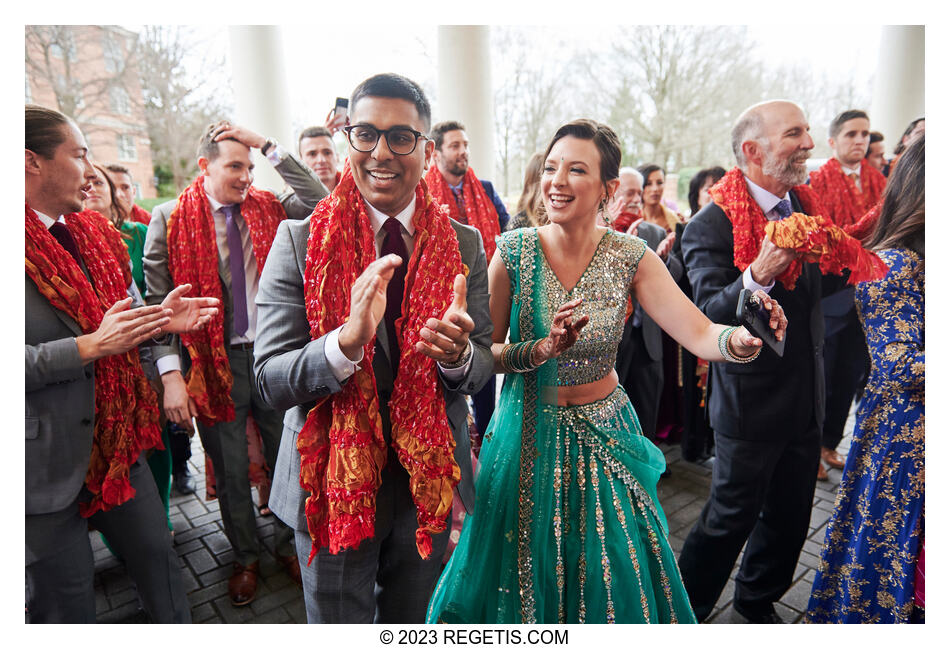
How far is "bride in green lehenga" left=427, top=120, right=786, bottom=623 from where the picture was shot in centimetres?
188

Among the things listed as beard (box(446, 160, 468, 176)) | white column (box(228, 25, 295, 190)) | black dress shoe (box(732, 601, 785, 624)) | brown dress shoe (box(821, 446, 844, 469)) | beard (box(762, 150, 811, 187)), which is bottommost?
brown dress shoe (box(821, 446, 844, 469))

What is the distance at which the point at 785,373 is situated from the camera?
226 cm

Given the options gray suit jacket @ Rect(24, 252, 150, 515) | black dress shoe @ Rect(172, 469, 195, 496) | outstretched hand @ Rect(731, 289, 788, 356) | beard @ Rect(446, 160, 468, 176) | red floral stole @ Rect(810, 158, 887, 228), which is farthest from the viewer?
red floral stole @ Rect(810, 158, 887, 228)

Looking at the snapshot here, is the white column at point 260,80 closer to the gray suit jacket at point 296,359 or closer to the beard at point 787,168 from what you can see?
the gray suit jacket at point 296,359

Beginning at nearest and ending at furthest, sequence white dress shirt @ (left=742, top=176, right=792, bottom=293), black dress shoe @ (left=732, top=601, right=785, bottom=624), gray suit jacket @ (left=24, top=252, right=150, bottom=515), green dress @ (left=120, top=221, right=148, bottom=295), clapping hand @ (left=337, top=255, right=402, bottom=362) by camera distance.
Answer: clapping hand @ (left=337, top=255, right=402, bottom=362)
gray suit jacket @ (left=24, top=252, right=150, bottom=515)
white dress shirt @ (left=742, top=176, right=792, bottom=293)
black dress shoe @ (left=732, top=601, right=785, bottom=624)
green dress @ (left=120, top=221, right=148, bottom=295)

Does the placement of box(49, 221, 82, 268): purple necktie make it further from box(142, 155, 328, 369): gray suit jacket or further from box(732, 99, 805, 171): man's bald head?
box(732, 99, 805, 171): man's bald head

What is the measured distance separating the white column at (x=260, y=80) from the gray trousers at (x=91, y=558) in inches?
133

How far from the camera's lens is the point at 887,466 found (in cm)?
206

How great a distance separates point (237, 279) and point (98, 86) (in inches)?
238

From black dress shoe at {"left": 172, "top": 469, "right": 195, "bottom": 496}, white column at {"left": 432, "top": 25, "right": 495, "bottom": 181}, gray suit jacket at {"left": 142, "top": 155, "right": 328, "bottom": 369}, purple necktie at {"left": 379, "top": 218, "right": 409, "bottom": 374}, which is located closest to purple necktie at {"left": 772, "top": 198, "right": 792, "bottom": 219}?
purple necktie at {"left": 379, "top": 218, "right": 409, "bottom": 374}

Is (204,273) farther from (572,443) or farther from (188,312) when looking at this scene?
(572,443)

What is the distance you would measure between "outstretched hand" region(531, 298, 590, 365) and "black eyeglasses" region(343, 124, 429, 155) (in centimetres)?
63

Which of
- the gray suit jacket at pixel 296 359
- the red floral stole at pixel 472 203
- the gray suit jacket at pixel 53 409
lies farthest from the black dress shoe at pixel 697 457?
the gray suit jacket at pixel 53 409

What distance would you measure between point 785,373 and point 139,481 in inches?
96.8
